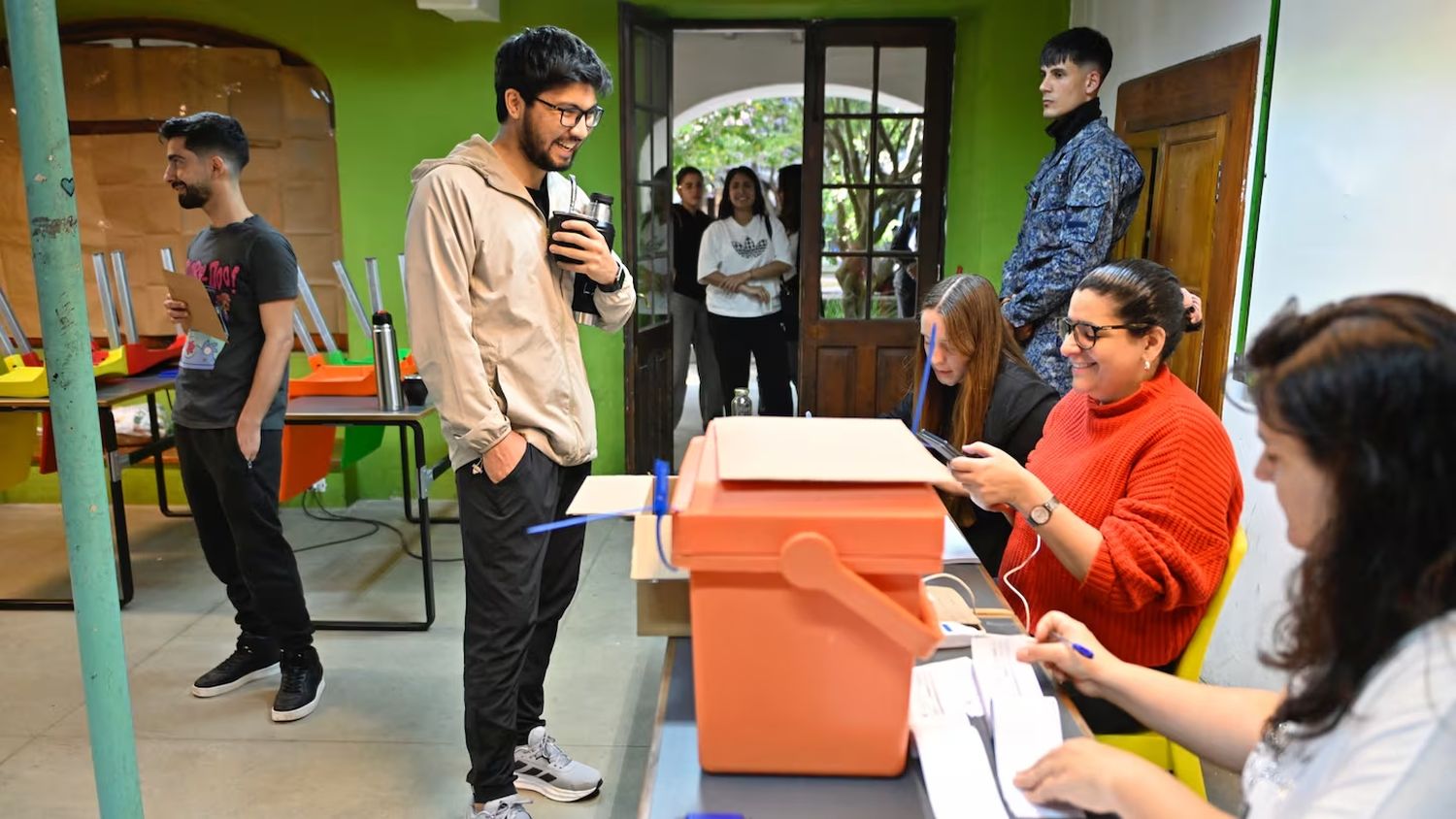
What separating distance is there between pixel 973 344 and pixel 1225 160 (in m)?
1.12

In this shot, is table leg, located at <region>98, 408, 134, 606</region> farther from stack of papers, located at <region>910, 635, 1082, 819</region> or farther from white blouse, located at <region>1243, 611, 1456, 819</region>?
white blouse, located at <region>1243, 611, 1456, 819</region>

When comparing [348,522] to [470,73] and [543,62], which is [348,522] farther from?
[543,62]

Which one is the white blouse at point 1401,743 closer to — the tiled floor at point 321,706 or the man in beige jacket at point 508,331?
the man in beige jacket at point 508,331

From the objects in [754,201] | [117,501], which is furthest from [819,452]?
[754,201]

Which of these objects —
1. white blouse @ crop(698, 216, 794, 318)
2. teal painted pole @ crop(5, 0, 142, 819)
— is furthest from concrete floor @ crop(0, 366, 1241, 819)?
white blouse @ crop(698, 216, 794, 318)

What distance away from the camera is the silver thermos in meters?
2.93

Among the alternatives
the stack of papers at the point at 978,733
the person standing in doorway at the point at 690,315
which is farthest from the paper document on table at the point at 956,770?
the person standing in doorway at the point at 690,315

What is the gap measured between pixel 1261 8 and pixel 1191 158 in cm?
49

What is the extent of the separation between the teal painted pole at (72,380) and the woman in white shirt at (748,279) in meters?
3.65

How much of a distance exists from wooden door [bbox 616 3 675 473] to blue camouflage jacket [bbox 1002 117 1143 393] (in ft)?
5.91

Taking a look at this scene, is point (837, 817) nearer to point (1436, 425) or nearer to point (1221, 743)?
point (1221, 743)

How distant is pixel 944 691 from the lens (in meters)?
1.09

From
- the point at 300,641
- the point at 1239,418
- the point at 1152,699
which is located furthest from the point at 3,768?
the point at 1239,418

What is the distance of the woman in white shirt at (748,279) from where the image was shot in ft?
15.5
